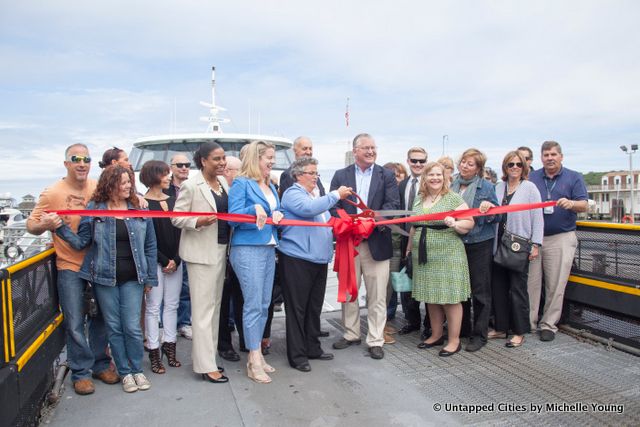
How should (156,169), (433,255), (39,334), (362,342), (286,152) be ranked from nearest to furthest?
(39,334) → (156,169) → (433,255) → (362,342) → (286,152)

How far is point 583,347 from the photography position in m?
4.73

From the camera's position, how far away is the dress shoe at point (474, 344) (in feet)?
15.4

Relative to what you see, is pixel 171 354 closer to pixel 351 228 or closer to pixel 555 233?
pixel 351 228

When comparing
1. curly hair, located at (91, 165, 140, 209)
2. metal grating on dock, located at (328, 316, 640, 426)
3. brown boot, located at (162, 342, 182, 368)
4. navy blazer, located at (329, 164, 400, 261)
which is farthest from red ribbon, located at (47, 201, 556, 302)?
brown boot, located at (162, 342, 182, 368)

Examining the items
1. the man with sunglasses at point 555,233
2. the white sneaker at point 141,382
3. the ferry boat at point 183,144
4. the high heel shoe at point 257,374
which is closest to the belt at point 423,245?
the man with sunglasses at point 555,233

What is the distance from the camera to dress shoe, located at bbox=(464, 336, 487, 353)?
471cm

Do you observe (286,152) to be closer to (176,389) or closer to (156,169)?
(156,169)

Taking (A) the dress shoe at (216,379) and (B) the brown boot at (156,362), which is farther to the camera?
(B) the brown boot at (156,362)

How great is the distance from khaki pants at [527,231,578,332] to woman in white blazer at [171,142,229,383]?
339cm

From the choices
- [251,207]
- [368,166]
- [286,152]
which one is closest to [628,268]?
[368,166]

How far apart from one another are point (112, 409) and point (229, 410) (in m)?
0.86

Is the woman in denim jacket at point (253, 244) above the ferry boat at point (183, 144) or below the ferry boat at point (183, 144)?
below

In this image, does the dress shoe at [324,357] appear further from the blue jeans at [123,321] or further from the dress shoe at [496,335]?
the dress shoe at [496,335]

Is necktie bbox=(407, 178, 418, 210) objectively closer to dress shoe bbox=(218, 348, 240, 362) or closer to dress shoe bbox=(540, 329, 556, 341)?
dress shoe bbox=(540, 329, 556, 341)
